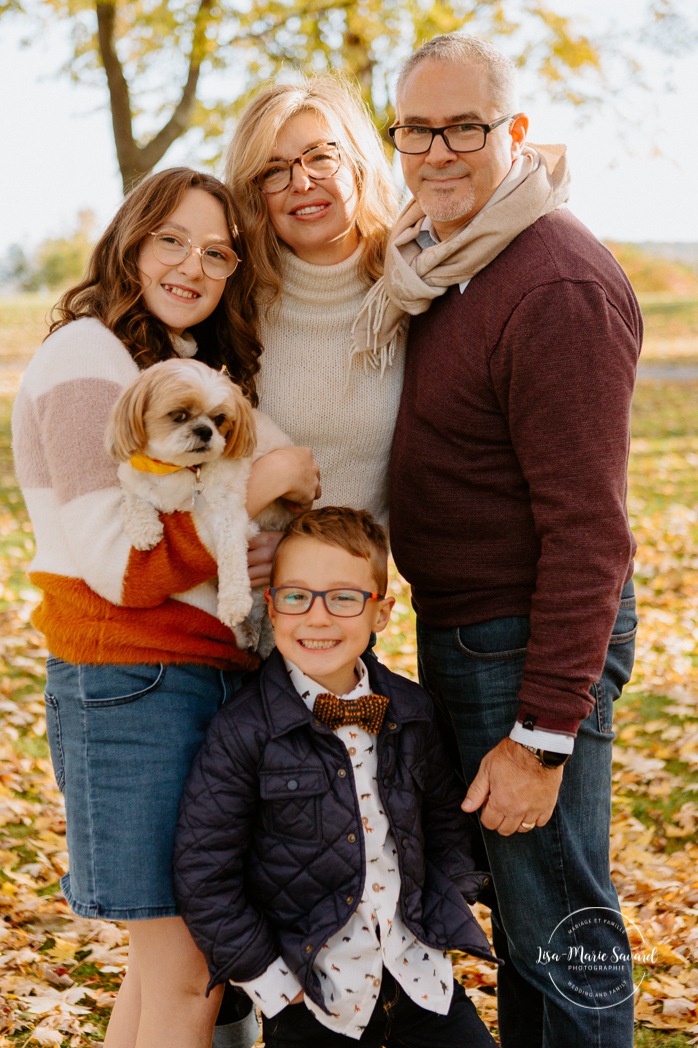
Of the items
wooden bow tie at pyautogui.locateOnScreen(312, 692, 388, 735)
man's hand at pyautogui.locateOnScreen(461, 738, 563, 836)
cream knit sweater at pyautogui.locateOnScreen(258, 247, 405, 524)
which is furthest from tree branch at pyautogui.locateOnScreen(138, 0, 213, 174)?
man's hand at pyautogui.locateOnScreen(461, 738, 563, 836)

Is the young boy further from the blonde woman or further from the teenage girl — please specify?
the blonde woman

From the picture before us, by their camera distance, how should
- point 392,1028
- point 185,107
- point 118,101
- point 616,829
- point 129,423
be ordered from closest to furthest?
point 129,423 < point 392,1028 < point 616,829 < point 118,101 < point 185,107

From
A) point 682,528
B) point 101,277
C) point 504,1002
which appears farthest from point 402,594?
point 101,277

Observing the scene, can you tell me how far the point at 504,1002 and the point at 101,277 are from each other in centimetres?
269

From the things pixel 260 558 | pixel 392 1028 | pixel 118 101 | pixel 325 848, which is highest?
pixel 118 101

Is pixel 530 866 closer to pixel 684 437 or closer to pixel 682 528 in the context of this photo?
pixel 682 528

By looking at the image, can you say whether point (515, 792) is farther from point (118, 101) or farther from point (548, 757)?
point (118, 101)

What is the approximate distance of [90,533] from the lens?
2.62m

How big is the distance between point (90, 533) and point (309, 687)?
0.74m

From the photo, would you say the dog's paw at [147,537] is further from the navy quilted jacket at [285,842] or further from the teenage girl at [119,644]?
the navy quilted jacket at [285,842]

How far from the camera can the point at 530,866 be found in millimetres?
2891

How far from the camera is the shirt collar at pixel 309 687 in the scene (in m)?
2.78

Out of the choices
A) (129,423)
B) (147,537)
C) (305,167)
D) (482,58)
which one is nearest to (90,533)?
(147,537)

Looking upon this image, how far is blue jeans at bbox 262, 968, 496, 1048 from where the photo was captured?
268 centimetres
